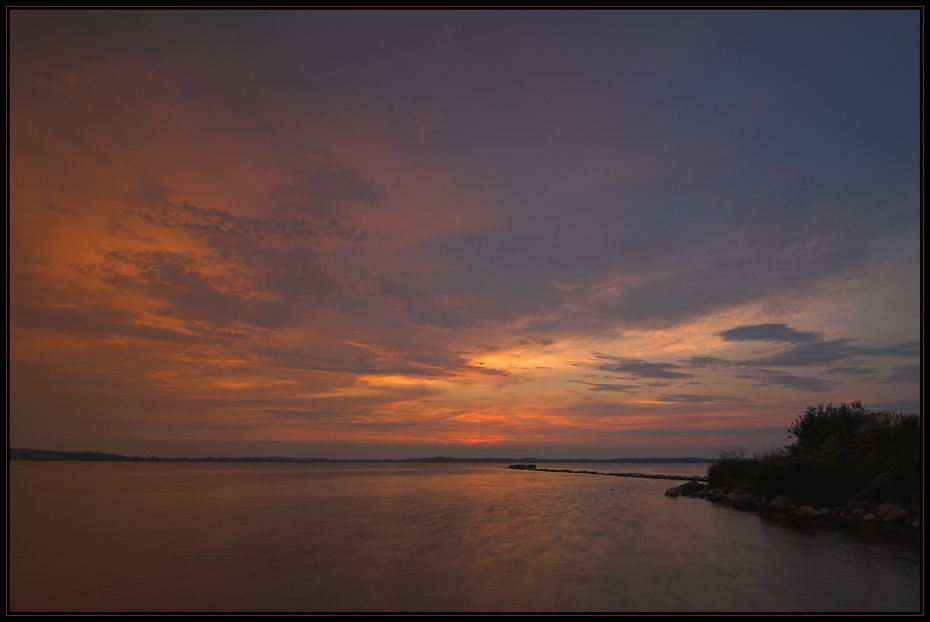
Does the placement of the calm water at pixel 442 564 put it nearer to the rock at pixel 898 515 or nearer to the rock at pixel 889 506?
the rock at pixel 898 515

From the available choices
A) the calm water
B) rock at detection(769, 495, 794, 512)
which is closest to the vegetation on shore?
rock at detection(769, 495, 794, 512)

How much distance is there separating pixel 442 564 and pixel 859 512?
27.4m

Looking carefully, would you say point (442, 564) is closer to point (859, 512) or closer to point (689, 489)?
point (859, 512)

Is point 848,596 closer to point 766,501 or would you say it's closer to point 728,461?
point 766,501

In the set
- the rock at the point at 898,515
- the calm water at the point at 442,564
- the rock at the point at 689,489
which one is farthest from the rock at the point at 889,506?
the rock at the point at 689,489

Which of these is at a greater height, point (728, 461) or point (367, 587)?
point (728, 461)

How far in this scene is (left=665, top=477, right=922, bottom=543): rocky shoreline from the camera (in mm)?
26547

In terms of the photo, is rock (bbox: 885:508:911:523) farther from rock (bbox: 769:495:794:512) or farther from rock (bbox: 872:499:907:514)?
rock (bbox: 769:495:794:512)

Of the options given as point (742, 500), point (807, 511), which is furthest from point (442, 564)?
point (742, 500)

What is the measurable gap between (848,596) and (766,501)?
2477 cm

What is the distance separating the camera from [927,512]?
1307cm

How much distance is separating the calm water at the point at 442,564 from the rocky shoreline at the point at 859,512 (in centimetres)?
267

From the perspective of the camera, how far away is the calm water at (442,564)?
48.7 feet
